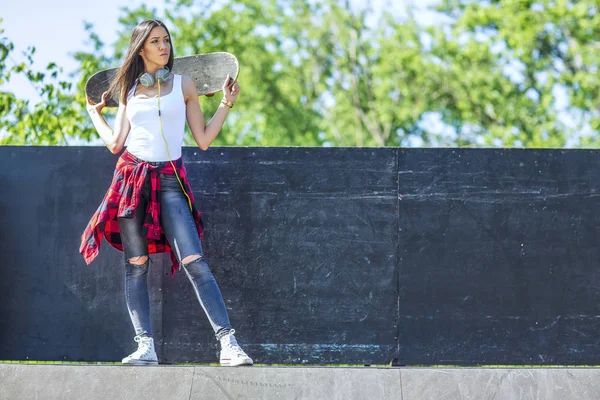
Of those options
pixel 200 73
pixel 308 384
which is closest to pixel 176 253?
pixel 308 384

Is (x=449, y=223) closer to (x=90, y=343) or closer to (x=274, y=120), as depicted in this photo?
(x=90, y=343)

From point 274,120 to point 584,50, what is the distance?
13.7 metres

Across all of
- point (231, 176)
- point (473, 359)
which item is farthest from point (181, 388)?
point (473, 359)

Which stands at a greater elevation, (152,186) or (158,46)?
(158,46)

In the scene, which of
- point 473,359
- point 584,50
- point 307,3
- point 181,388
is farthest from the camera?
point 307,3

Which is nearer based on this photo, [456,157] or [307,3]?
[456,157]

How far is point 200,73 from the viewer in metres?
5.55

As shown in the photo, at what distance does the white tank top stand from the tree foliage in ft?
50.3

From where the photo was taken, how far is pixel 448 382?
4.55 metres

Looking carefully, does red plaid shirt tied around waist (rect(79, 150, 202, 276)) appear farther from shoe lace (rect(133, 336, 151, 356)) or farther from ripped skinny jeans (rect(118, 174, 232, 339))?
shoe lace (rect(133, 336, 151, 356))

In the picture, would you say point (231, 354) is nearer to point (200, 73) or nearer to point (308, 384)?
point (308, 384)

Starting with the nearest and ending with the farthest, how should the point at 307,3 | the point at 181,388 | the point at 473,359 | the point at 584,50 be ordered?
the point at 181,388 < the point at 473,359 < the point at 584,50 < the point at 307,3

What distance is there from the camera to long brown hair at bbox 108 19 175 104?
16.4ft

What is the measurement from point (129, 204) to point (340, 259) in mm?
1437
